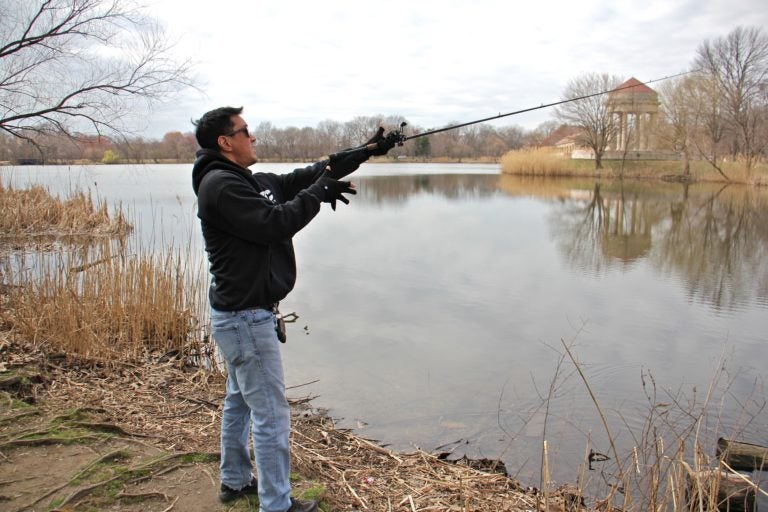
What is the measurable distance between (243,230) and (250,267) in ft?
0.50

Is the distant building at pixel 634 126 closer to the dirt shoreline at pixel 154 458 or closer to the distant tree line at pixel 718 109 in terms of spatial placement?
the distant tree line at pixel 718 109

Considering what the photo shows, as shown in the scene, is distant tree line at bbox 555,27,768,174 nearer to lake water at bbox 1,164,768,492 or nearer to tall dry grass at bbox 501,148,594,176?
tall dry grass at bbox 501,148,594,176

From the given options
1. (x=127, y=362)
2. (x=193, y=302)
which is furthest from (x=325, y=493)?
(x=193, y=302)

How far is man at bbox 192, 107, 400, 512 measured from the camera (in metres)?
1.98

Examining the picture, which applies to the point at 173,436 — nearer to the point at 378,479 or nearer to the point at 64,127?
the point at 378,479

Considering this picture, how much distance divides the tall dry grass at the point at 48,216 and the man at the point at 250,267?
1003cm

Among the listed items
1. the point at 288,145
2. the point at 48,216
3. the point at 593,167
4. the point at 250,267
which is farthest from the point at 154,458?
the point at 288,145

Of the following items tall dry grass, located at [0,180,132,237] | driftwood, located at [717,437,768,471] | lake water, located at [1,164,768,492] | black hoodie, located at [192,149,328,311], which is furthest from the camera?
tall dry grass, located at [0,180,132,237]

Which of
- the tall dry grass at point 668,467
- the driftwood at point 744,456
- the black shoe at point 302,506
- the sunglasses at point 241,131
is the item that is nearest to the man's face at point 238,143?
the sunglasses at point 241,131

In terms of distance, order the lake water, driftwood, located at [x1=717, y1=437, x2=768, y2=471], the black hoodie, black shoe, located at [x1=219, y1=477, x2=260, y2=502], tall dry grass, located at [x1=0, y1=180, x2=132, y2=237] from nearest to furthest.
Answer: the black hoodie → black shoe, located at [x1=219, y1=477, x2=260, y2=502] → driftwood, located at [x1=717, y1=437, x2=768, y2=471] → the lake water → tall dry grass, located at [x1=0, y1=180, x2=132, y2=237]

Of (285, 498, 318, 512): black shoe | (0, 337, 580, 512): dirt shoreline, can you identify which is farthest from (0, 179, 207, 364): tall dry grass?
(285, 498, 318, 512): black shoe

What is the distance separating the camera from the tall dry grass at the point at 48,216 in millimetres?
11023

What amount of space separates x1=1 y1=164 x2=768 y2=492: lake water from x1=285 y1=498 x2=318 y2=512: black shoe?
4.01ft

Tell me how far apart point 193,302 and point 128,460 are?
294 cm
